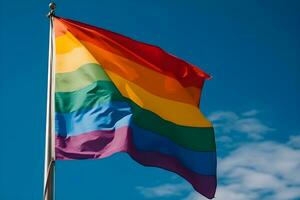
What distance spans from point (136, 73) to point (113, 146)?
2.66 m

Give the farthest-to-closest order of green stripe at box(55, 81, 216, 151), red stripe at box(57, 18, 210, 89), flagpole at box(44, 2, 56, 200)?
red stripe at box(57, 18, 210, 89) < green stripe at box(55, 81, 216, 151) < flagpole at box(44, 2, 56, 200)

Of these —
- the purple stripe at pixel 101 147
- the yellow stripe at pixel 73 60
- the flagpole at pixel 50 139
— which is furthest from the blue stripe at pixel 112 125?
the yellow stripe at pixel 73 60

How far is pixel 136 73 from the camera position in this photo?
13.9 m

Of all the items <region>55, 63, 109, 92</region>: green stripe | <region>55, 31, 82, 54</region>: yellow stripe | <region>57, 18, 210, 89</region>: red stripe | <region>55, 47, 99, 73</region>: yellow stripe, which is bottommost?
<region>55, 63, 109, 92</region>: green stripe

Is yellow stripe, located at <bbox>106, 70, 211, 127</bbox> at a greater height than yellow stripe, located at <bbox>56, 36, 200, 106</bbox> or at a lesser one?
lesser

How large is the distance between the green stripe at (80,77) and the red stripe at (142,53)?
2.87 ft

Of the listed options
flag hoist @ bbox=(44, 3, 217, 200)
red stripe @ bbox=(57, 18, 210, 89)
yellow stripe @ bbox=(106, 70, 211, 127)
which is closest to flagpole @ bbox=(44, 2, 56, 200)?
flag hoist @ bbox=(44, 3, 217, 200)

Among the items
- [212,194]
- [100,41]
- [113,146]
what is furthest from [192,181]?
Result: [100,41]

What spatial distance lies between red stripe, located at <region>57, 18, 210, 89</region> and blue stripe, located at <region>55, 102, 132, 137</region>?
1.94 metres

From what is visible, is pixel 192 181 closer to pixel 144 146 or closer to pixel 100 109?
pixel 144 146

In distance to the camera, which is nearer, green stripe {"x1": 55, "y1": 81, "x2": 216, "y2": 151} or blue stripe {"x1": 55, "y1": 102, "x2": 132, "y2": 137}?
blue stripe {"x1": 55, "y1": 102, "x2": 132, "y2": 137}

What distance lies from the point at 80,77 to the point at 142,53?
219 cm

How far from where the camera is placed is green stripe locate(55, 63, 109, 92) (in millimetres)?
12562

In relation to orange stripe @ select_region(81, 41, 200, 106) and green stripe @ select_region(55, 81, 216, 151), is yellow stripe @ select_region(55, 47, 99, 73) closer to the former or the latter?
orange stripe @ select_region(81, 41, 200, 106)
